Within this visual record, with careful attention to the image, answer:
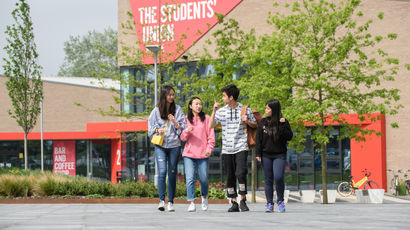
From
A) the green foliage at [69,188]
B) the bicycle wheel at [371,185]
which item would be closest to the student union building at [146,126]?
the bicycle wheel at [371,185]

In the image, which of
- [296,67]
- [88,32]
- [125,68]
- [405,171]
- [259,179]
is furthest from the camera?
[88,32]

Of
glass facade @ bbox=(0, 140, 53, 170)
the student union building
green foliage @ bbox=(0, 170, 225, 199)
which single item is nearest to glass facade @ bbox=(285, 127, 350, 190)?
the student union building

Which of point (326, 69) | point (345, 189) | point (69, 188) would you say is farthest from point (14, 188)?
point (345, 189)

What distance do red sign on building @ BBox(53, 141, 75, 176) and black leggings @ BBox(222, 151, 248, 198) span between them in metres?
32.7

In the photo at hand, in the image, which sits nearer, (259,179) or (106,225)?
(106,225)

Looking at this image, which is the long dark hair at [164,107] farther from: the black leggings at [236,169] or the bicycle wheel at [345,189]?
the bicycle wheel at [345,189]

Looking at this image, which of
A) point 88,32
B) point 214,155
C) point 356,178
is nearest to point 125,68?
point 214,155

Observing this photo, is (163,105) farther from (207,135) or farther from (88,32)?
(88,32)

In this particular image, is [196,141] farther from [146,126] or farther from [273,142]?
[146,126]

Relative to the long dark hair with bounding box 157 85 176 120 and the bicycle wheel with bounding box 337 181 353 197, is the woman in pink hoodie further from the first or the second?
the bicycle wheel with bounding box 337 181 353 197

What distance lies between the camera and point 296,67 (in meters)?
18.6

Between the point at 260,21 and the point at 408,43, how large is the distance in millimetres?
7520

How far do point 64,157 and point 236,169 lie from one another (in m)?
33.5

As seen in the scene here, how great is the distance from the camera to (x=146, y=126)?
3114 cm
